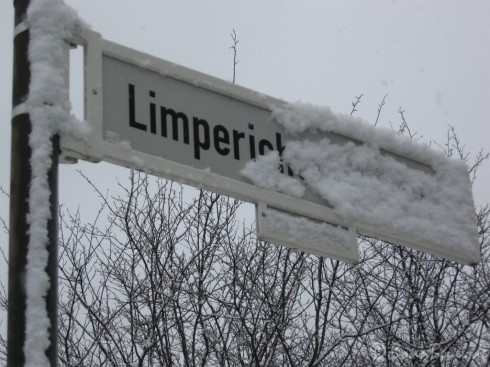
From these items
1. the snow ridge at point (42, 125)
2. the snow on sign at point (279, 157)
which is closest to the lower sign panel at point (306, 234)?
the snow on sign at point (279, 157)

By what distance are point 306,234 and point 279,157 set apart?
30 centimetres

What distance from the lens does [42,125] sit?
2125 mm

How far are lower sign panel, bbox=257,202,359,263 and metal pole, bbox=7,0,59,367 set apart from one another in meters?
0.70

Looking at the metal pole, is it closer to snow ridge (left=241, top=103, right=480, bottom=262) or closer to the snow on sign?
the snow on sign

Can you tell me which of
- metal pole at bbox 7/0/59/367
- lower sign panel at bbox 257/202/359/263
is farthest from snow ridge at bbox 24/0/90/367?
lower sign panel at bbox 257/202/359/263

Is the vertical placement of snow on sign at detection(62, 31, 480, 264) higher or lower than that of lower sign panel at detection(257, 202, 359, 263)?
higher

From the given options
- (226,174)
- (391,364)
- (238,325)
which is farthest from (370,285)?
(226,174)

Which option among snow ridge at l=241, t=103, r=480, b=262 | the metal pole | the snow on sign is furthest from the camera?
snow ridge at l=241, t=103, r=480, b=262

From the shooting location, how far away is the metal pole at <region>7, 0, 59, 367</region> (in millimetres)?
1891

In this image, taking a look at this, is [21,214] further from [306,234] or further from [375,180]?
[375,180]

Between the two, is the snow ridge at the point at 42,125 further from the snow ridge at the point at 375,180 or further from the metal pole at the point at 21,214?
the snow ridge at the point at 375,180

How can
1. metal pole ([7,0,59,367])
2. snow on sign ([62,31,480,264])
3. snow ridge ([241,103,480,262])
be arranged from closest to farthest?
metal pole ([7,0,59,367]), snow on sign ([62,31,480,264]), snow ridge ([241,103,480,262])

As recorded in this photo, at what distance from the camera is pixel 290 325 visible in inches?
348

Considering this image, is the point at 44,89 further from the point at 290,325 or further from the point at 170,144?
the point at 290,325
